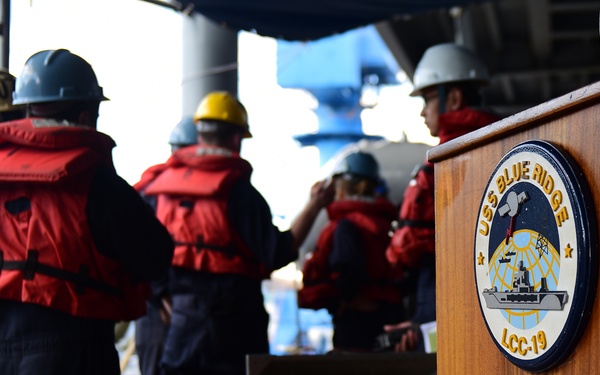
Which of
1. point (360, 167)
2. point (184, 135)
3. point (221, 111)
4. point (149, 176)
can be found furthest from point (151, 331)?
point (360, 167)

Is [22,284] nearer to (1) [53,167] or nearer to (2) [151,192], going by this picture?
(1) [53,167]

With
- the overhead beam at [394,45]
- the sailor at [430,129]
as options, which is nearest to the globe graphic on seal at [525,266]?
the sailor at [430,129]

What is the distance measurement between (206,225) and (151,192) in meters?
0.48

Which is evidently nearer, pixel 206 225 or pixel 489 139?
pixel 489 139

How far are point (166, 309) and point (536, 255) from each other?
424cm

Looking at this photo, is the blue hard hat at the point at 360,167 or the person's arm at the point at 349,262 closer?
the person's arm at the point at 349,262

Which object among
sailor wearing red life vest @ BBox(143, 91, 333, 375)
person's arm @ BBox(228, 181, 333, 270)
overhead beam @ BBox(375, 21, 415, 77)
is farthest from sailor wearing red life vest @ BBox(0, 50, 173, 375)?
overhead beam @ BBox(375, 21, 415, 77)

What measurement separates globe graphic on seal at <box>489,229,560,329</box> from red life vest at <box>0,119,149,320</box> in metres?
2.18

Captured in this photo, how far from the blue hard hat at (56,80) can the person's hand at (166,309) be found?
183 centimetres

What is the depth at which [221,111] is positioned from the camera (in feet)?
19.1

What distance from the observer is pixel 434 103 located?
493 cm

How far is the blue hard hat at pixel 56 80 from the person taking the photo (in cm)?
389

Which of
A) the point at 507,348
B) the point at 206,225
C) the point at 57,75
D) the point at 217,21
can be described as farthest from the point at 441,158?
the point at 217,21

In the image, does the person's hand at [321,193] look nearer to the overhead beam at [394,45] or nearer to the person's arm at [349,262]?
the person's arm at [349,262]
